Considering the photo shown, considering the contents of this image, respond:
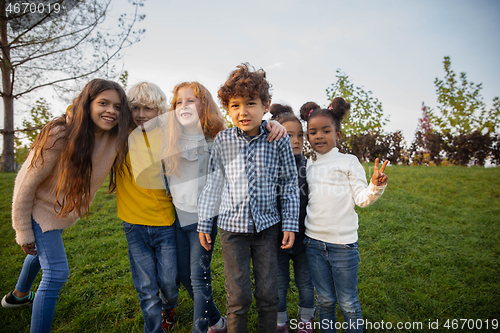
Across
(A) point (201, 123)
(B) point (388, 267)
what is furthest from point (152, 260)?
(B) point (388, 267)

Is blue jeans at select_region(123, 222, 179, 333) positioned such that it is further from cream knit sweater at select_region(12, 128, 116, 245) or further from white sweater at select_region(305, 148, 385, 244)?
white sweater at select_region(305, 148, 385, 244)

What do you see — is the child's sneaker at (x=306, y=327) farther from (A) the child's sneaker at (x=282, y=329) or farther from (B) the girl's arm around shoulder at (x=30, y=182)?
(B) the girl's arm around shoulder at (x=30, y=182)

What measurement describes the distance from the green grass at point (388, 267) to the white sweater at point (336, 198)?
106 cm

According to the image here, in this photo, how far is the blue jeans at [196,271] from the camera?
Answer: 197cm

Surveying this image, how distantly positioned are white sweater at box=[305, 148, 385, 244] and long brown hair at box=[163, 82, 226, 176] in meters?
0.93

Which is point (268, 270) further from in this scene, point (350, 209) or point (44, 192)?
point (44, 192)

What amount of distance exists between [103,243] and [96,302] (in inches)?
55.5

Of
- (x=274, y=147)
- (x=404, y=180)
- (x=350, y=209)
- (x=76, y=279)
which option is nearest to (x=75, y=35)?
(x=76, y=279)

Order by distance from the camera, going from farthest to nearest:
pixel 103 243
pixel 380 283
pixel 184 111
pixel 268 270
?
1. pixel 103 243
2. pixel 380 283
3. pixel 184 111
4. pixel 268 270

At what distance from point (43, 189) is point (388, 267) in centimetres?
365

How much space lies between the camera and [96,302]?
8.54 ft

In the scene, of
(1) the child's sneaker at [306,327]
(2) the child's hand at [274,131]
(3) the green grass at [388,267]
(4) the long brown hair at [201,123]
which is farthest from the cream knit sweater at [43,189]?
(1) the child's sneaker at [306,327]

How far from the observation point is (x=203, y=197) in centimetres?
190

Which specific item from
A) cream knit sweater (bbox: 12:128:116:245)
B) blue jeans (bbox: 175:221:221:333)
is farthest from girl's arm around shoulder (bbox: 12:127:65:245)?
blue jeans (bbox: 175:221:221:333)
